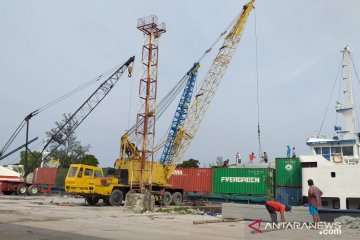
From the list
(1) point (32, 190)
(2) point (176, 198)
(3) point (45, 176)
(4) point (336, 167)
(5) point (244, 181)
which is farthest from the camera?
(3) point (45, 176)

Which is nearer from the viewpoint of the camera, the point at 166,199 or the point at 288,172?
the point at 288,172

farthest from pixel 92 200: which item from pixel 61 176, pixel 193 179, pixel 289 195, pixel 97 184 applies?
pixel 61 176

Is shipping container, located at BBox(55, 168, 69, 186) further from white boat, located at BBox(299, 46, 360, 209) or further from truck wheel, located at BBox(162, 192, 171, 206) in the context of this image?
white boat, located at BBox(299, 46, 360, 209)

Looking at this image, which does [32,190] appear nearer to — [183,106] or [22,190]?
[22,190]

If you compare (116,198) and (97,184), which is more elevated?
(97,184)

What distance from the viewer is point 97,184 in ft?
79.6

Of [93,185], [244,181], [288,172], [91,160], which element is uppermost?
[91,160]

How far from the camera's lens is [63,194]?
4269 centimetres

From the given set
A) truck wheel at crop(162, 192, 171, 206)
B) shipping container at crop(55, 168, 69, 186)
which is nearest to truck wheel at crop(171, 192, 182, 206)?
truck wheel at crop(162, 192, 171, 206)

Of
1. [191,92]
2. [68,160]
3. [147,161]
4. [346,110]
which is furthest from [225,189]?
[68,160]

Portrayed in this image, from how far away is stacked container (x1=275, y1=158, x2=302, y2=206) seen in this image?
24.8 m

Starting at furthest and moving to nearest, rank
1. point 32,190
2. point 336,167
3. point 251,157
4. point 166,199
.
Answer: point 32,190
point 251,157
point 166,199
point 336,167

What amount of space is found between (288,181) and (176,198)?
878 centimetres

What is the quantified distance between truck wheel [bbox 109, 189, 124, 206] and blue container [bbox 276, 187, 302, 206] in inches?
428
